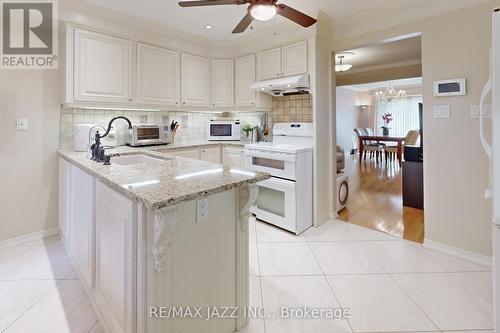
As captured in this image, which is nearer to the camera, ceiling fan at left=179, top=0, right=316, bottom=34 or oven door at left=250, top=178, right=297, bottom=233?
ceiling fan at left=179, top=0, right=316, bottom=34

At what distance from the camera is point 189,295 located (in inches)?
50.1

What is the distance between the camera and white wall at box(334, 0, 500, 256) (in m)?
2.28

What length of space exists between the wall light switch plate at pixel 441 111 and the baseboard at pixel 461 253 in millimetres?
1223

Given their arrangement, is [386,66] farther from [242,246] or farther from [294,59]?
[242,246]

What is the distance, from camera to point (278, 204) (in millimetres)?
3117

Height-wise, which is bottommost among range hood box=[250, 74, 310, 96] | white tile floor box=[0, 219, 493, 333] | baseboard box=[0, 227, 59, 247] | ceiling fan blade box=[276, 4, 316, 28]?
white tile floor box=[0, 219, 493, 333]

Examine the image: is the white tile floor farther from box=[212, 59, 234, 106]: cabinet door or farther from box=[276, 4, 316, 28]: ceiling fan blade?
box=[212, 59, 234, 106]: cabinet door

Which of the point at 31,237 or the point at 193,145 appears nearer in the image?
the point at 31,237

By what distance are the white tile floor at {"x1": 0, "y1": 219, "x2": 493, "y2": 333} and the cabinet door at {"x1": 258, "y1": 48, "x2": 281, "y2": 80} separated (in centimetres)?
212

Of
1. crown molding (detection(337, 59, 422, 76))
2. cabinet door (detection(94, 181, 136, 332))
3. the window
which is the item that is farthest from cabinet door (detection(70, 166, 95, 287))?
the window

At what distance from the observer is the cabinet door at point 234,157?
12.2 ft

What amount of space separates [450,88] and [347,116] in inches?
309

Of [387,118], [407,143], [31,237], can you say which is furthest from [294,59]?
[387,118]

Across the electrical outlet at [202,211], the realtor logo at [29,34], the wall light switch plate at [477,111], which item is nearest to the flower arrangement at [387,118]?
the wall light switch plate at [477,111]
